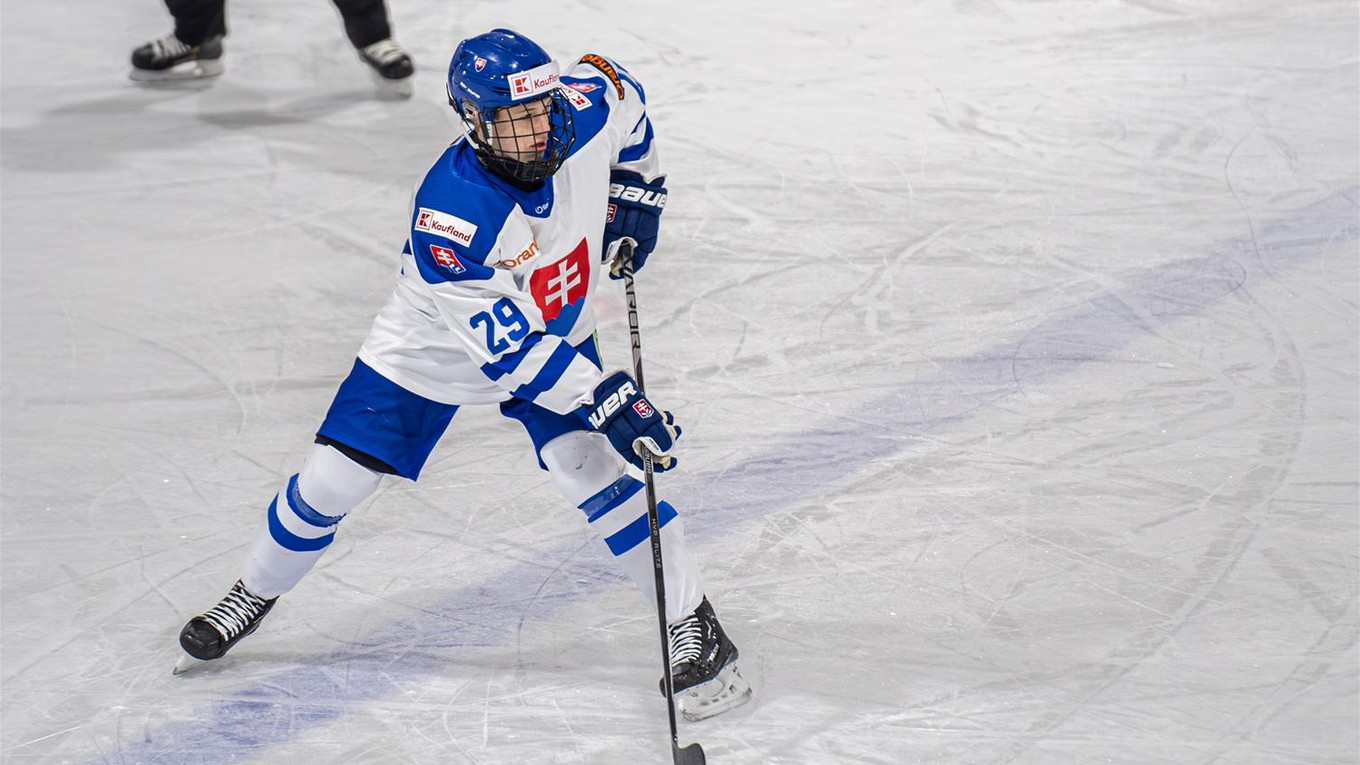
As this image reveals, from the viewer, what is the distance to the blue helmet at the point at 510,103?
6.99 ft

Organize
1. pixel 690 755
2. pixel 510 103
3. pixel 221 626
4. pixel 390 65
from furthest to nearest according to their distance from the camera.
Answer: pixel 390 65 < pixel 221 626 < pixel 690 755 < pixel 510 103

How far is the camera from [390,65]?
4.95 m

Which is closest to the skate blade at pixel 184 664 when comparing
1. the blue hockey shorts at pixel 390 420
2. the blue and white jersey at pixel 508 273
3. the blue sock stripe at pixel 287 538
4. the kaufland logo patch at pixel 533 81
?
the blue sock stripe at pixel 287 538

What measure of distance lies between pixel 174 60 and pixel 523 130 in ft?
11.5

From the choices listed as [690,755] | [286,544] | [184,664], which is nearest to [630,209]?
[286,544]

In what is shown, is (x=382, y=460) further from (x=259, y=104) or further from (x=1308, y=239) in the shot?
(x=259, y=104)

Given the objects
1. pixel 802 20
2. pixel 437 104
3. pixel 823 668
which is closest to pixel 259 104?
pixel 437 104

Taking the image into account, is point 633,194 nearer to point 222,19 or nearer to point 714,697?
point 714,697

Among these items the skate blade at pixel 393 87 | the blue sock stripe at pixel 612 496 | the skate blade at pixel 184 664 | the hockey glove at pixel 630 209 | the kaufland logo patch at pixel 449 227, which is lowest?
the skate blade at pixel 184 664

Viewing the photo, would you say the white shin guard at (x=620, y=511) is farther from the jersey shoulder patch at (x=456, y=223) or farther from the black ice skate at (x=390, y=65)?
the black ice skate at (x=390, y=65)

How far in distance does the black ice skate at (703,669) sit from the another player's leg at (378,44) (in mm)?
3075

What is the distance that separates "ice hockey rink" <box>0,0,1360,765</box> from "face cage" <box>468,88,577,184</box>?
2.91 ft

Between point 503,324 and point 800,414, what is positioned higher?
point 503,324

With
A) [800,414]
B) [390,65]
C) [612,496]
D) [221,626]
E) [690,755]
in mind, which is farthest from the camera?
[390,65]
